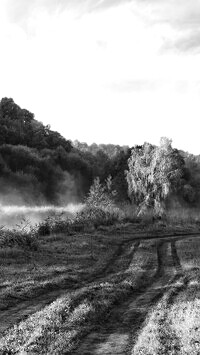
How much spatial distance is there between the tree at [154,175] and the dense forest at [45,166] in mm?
2354

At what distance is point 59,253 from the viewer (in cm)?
2758

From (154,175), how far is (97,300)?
5270cm

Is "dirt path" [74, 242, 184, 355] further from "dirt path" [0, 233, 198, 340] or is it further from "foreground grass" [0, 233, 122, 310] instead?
"foreground grass" [0, 233, 122, 310]

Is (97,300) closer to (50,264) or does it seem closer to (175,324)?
(175,324)

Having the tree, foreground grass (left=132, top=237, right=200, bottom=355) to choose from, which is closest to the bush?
foreground grass (left=132, top=237, right=200, bottom=355)

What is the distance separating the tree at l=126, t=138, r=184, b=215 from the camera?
66438 mm

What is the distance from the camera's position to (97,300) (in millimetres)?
15438

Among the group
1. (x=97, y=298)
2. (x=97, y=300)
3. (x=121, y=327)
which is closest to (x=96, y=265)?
(x=97, y=298)

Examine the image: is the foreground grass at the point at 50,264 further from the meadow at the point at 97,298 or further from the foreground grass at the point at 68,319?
the foreground grass at the point at 68,319

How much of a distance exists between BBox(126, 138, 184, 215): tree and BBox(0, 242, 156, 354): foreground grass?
153 ft

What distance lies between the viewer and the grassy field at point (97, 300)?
35.4 ft

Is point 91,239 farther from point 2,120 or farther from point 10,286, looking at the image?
point 2,120

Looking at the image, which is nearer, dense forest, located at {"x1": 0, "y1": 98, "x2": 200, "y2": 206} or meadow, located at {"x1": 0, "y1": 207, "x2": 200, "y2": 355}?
meadow, located at {"x1": 0, "y1": 207, "x2": 200, "y2": 355}

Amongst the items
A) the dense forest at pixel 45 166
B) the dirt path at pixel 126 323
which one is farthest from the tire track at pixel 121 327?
the dense forest at pixel 45 166
